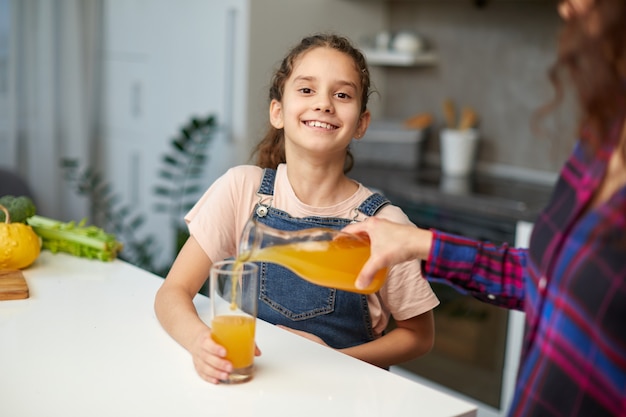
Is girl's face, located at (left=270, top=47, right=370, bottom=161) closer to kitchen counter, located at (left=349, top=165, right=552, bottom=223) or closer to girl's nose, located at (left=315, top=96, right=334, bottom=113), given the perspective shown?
girl's nose, located at (left=315, top=96, right=334, bottom=113)

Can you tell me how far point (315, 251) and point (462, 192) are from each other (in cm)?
164

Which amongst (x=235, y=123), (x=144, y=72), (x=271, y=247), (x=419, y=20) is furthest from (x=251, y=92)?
(x=271, y=247)

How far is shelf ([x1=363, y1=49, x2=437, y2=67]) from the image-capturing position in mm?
3232

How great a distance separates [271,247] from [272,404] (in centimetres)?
22

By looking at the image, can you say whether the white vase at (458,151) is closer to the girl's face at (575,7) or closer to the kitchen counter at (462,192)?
the kitchen counter at (462,192)

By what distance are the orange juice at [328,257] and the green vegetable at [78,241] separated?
649 millimetres

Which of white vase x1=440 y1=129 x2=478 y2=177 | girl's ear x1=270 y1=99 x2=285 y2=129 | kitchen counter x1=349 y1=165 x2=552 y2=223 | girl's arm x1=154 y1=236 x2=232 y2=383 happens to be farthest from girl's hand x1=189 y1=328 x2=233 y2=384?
white vase x1=440 y1=129 x2=478 y2=177

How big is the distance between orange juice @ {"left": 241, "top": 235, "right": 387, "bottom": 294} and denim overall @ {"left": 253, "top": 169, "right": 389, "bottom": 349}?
332 mm

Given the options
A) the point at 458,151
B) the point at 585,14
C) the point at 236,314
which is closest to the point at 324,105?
Result: the point at 236,314

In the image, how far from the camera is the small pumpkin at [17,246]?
1.59m

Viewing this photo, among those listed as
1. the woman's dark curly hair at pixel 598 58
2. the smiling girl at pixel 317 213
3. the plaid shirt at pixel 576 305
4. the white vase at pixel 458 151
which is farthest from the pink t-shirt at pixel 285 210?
the white vase at pixel 458 151

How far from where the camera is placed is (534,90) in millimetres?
3070

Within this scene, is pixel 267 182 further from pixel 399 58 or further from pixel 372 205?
pixel 399 58

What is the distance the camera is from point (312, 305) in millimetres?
1518
